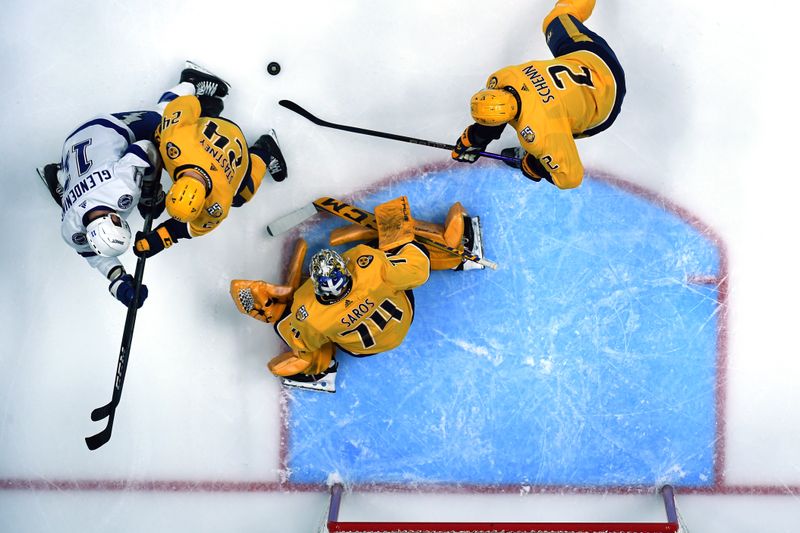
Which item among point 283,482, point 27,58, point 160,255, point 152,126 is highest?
point 27,58

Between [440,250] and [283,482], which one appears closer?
[440,250]

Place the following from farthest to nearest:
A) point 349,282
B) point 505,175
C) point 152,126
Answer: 1. point 505,175
2. point 152,126
3. point 349,282

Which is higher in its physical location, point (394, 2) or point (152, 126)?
point (394, 2)

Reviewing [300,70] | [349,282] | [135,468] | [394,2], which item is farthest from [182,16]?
[135,468]

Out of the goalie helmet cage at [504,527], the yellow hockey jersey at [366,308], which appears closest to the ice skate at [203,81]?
the yellow hockey jersey at [366,308]

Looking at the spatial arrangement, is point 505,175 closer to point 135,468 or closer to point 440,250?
point 440,250

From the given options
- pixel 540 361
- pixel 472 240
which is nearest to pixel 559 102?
pixel 472 240

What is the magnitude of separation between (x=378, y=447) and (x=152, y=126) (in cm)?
266

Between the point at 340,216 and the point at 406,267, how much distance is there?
2.47 feet

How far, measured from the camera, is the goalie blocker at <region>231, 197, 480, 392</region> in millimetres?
4598

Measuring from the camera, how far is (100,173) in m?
4.41

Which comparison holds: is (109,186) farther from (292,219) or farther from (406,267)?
(406,267)

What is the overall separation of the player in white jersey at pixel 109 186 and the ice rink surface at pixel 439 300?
0.78 metres

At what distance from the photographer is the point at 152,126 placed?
16.3ft
